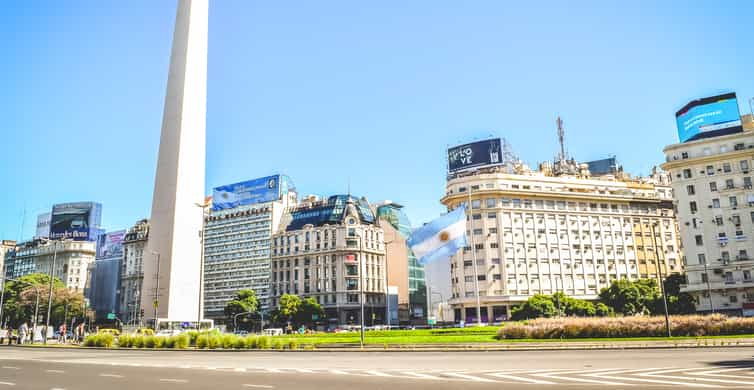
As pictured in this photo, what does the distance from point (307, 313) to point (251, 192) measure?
40363mm

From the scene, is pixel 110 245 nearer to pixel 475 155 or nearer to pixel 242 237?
pixel 242 237

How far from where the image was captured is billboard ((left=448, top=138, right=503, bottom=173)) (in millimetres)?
91188

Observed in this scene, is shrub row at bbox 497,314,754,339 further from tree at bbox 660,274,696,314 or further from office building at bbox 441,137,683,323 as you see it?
office building at bbox 441,137,683,323

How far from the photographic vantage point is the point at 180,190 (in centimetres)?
4191

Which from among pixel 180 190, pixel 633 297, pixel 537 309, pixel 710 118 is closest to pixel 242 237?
pixel 537 309

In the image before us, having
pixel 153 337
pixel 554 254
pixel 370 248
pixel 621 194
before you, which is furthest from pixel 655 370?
pixel 370 248

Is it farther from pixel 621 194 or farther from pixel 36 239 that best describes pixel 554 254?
pixel 36 239

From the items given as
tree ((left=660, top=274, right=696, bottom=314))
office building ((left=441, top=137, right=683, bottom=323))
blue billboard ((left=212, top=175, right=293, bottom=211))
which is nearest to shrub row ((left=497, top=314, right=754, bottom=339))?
tree ((left=660, top=274, right=696, bottom=314))

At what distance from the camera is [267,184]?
12281 cm

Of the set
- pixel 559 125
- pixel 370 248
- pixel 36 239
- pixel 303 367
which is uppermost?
pixel 559 125

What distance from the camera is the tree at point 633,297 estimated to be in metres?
72.5

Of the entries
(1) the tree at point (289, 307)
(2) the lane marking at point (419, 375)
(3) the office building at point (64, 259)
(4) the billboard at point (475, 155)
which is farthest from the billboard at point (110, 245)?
(2) the lane marking at point (419, 375)

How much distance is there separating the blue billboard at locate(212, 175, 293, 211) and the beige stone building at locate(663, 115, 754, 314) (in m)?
77.4

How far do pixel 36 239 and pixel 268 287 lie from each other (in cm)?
8320
